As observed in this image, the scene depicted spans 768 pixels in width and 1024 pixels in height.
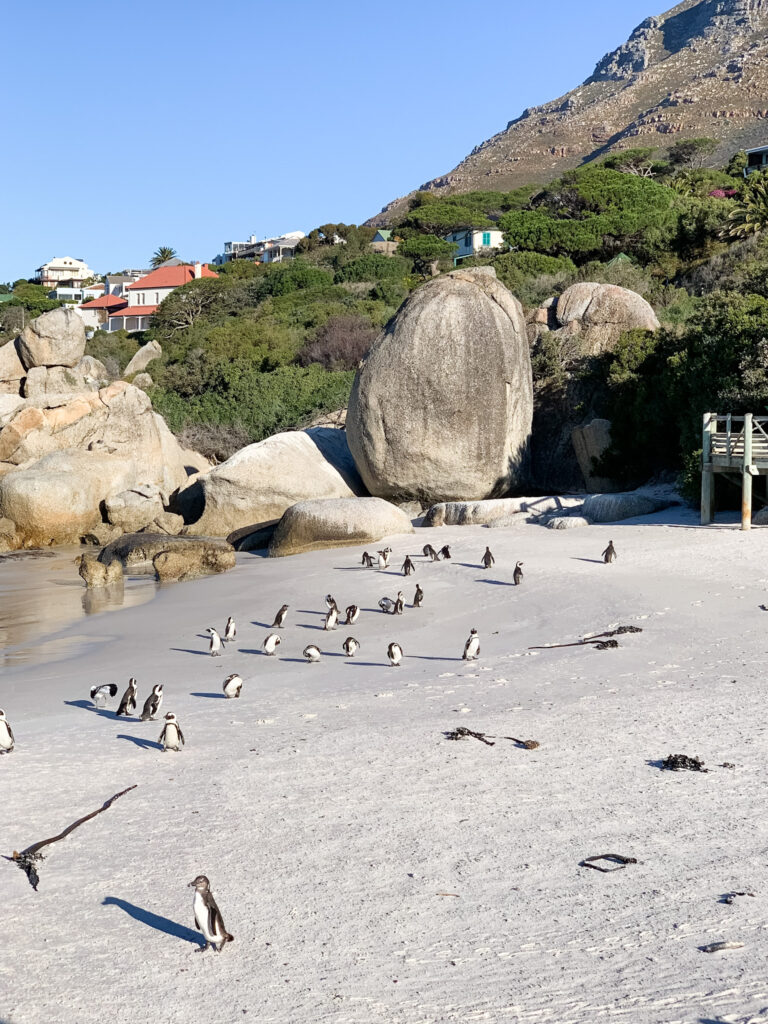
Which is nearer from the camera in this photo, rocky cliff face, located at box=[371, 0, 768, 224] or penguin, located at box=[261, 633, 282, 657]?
penguin, located at box=[261, 633, 282, 657]

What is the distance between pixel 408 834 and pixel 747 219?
41162mm

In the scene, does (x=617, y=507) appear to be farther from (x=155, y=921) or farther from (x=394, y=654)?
(x=155, y=921)

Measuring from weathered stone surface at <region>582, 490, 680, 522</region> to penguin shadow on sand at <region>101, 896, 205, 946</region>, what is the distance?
54.7ft

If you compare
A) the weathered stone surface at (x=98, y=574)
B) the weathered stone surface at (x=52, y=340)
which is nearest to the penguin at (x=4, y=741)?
the weathered stone surface at (x=98, y=574)

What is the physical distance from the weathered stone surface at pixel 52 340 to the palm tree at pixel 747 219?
25492mm

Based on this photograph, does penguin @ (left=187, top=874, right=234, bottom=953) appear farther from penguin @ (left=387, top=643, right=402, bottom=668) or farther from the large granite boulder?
the large granite boulder

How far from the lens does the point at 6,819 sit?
305 inches

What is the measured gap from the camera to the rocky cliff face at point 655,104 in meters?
114

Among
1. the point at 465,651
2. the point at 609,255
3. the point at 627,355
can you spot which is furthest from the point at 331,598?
the point at 609,255

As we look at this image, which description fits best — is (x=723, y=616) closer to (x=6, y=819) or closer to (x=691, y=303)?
(x=6, y=819)

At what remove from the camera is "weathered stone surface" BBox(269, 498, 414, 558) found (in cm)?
2242

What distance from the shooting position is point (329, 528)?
2242 cm

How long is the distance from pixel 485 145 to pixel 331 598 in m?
143

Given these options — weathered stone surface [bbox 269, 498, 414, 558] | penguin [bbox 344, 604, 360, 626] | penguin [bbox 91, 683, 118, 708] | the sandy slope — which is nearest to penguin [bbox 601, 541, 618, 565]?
the sandy slope
